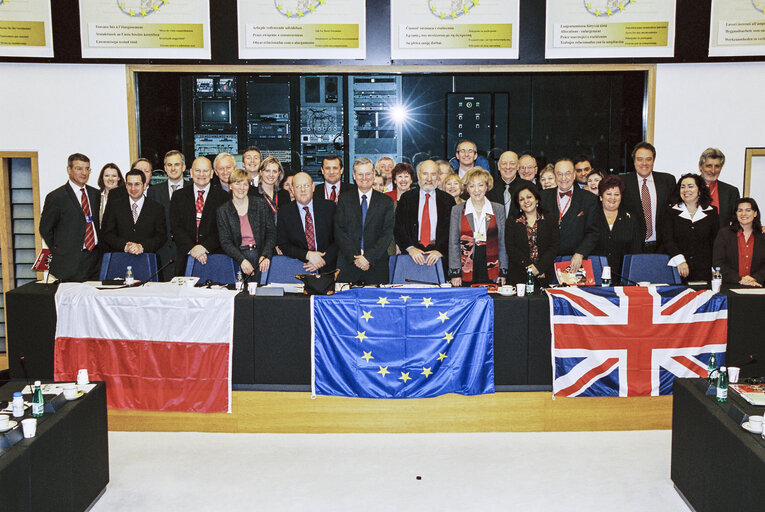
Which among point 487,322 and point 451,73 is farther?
point 451,73

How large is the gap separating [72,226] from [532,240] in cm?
395

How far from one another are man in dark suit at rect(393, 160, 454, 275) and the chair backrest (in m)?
0.17

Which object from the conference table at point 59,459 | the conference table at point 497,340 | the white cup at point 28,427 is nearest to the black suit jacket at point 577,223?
the conference table at point 497,340

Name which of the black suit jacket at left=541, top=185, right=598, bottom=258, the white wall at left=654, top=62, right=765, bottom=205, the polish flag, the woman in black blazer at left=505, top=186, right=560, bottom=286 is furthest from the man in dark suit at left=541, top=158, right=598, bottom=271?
the polish flag

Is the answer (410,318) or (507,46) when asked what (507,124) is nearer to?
(507,46)

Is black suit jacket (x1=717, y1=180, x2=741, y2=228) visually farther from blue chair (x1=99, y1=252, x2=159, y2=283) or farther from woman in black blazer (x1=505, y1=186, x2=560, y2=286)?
blue chair (x1=99, y1=252, x2=159, y2=283)

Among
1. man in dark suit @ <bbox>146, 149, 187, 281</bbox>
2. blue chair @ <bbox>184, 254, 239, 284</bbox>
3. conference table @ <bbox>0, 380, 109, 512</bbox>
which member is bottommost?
conference table @ <bbox>0, 380, 109, 512</bbox>

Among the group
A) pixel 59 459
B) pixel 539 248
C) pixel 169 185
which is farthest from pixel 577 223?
pixel 59 459

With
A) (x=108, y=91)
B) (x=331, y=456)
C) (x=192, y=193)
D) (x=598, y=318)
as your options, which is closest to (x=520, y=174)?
(x=598, y=318)

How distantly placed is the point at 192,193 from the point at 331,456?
2.75 metres

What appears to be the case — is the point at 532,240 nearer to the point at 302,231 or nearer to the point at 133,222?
the point at 302,231

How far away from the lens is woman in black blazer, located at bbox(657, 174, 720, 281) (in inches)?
220

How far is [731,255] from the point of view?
5395 millimetres

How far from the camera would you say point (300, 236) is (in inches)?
220
